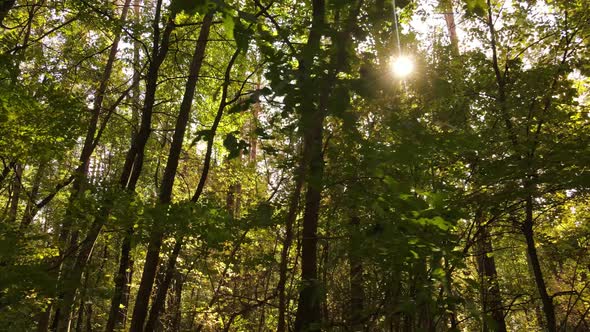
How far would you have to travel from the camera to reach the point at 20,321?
885cm

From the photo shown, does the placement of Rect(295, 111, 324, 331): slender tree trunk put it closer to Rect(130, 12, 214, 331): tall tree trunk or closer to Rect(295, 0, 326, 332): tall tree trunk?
Rect(295, 0, 326, 332): tall tree trunk

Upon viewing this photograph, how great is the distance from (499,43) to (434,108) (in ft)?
6.77

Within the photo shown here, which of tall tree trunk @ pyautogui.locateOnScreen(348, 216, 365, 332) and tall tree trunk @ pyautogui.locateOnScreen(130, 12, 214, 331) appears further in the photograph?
tall tree trunk @ pyautogui.locateOnScreen(130, 12, 214, 331)

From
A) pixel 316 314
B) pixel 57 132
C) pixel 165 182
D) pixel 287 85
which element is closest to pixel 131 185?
pixel 165 182

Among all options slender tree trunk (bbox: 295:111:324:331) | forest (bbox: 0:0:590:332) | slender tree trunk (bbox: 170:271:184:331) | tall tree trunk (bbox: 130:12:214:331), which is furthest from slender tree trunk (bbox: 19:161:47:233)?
slender tree trunk (bbox: 295:111:324:331)

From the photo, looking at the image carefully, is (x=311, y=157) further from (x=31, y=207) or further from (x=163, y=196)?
(x=31, y=207)

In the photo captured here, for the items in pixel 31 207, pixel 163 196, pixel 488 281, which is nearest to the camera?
pixel 163 196

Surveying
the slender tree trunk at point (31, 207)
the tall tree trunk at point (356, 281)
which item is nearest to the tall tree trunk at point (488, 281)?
the tall tree trunk at point (356, 281)

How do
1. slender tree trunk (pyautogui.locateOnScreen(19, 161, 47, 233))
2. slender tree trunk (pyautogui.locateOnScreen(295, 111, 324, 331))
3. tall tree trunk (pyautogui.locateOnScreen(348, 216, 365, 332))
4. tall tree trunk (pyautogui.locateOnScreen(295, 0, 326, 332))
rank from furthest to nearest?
slender tree trunk (pyautogui.locateOnScreen(19, 161, 47, 233))
tall tree trunk (pyautogui.locateOnScreen(348, 216, 365, 332))
slender tree trunk (pyautogui.locateOnScreen(295, 111, 324, 331))
tall tree trunk (pyautogui.locateOnScreen(295, 0, 326, 332))

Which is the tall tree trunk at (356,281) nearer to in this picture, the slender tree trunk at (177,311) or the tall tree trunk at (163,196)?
the tall tree trunk at (163,196)

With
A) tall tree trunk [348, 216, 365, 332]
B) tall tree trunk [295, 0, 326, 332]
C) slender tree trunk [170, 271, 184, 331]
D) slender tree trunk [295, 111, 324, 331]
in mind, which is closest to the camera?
tall tree trunk [295, 0, 326, 332]

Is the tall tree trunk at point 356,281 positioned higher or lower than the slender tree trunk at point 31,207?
lower

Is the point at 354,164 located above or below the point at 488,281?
above

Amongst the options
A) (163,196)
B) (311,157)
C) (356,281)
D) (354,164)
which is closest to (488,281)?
(356,281)
